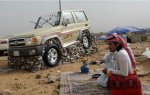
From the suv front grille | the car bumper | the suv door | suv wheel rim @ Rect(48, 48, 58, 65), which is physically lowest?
suv wheel rim @ Rect(48, 48, 58, 65)

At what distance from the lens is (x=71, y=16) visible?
15367mm

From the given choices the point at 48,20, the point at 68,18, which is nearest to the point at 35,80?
the point at 48,20

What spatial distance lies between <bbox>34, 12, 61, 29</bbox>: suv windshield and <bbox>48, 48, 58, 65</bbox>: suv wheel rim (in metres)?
1.35

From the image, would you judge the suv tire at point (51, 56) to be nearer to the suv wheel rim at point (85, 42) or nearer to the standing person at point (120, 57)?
the suv wheel rim at point (85, 42)

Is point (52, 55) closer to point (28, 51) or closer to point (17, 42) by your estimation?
point (28, 51)

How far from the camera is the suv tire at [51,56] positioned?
13.2 metres

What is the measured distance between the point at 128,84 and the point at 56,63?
6.60m

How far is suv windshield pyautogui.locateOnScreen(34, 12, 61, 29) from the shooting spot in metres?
14.6

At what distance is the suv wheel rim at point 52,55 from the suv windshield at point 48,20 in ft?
4.42

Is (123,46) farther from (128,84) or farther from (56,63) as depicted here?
(56,63)

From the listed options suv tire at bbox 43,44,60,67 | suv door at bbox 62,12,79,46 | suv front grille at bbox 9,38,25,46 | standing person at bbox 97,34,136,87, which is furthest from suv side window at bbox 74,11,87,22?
standing person at bbox 97,34,136,87

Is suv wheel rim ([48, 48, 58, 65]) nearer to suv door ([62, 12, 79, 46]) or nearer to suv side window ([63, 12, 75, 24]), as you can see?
suv door ([62, 12, 79, 46])

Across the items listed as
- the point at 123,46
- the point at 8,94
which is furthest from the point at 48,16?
the point at 123,46

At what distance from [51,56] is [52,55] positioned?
6 cm
